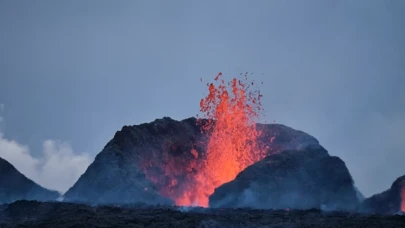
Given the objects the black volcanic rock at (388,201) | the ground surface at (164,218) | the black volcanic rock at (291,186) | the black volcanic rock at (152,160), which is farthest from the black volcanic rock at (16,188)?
the black volcanic rock at (388,201)

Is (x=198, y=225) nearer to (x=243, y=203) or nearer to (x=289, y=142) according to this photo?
(x=243, y=203)

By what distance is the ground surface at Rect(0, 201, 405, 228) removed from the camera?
37.7 meters

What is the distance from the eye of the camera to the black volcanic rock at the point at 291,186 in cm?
5394

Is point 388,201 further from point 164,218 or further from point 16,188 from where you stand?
point 16,188

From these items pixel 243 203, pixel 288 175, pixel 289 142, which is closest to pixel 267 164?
pixel 288 175

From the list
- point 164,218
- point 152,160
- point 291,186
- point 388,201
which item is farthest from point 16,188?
point 388,201

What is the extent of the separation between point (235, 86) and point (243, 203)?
666 inches

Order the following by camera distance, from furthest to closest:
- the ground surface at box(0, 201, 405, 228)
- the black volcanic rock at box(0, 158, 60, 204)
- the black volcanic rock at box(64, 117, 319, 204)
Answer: the black volcanic rock at box(0, 158, 60, 204)
the black volcanic rock at box(64, 117, 319, 204)
the ground surface at box(0, 201, 405, 228)

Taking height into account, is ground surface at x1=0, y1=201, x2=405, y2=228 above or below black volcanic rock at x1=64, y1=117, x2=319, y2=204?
below

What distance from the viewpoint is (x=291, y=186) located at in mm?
55719

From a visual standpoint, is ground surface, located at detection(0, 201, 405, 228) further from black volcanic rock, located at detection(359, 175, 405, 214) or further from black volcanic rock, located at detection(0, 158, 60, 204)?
black volcanic rock, located at detection(0, 158, 60, 204)

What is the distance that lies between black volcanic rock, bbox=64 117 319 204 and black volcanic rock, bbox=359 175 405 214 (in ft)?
36.9

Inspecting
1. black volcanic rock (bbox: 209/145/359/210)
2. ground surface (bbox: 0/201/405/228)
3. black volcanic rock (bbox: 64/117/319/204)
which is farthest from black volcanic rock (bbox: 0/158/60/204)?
black volcanic rock (bbox: 209/145/359/210)

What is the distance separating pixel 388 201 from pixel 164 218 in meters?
25.1
